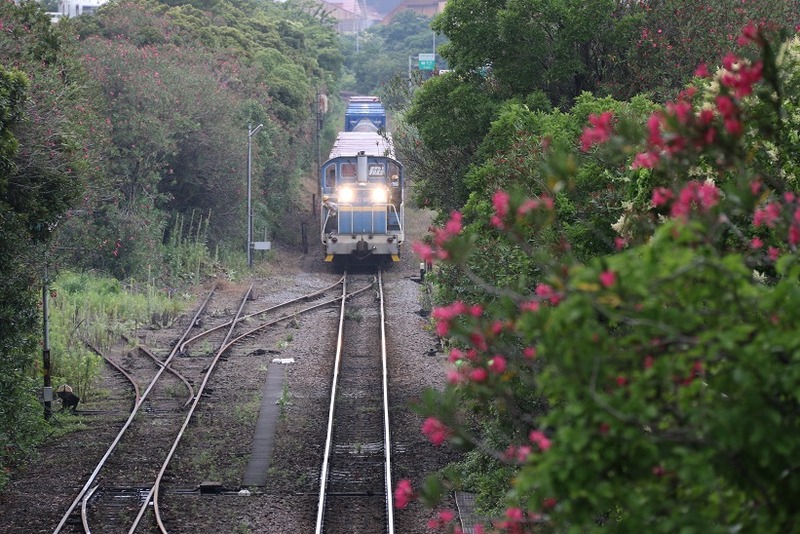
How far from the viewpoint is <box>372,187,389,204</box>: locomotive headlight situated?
32344 mm

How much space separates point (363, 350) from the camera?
22.0m

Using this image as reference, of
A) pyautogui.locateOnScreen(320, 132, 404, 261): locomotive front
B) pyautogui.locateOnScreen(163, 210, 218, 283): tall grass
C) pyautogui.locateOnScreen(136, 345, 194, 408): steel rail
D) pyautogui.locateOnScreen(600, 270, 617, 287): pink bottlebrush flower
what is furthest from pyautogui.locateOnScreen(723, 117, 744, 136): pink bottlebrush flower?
pyautogui.locateOnScreen(320, 132, 404, 261): locomotive front

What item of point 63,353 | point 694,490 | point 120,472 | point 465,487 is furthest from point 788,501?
point 63,353

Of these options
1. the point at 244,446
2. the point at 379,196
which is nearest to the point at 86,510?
the point at 244,446

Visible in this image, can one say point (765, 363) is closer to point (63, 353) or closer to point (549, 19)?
point (549, 19)

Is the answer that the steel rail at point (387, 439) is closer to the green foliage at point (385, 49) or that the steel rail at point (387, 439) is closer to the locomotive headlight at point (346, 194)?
the locomotive headlight at point (346, 194)

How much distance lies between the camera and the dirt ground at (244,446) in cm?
1238

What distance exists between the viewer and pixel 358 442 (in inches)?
605

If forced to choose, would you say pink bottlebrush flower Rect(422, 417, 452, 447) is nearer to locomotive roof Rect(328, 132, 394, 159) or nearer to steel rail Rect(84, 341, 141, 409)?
steel rail Rect(84, 341, 141, 409)

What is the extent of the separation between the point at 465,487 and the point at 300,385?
21.3ft

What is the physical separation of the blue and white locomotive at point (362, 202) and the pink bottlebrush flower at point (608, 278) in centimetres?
2818

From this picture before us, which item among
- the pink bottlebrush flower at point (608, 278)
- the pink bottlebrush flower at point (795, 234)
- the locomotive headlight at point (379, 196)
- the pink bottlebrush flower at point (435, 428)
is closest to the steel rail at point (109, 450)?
the pink bottlebrush flower at point (435, 428)

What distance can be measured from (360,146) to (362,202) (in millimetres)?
2445

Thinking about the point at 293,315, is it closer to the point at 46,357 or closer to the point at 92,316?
the point at 92,316
